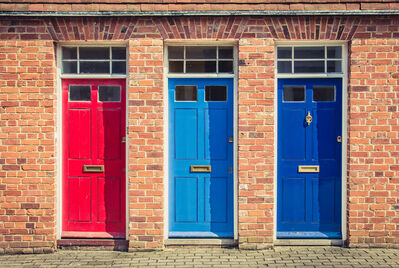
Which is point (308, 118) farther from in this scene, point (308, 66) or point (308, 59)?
point (308, 59)

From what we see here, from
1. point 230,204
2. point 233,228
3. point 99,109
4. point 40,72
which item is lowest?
point 233,228

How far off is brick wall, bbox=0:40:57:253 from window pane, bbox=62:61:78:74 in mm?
266

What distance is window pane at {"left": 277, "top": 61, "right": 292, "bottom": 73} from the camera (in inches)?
219

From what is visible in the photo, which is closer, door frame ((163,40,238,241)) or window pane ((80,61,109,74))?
door frame ((163,40,238,241))

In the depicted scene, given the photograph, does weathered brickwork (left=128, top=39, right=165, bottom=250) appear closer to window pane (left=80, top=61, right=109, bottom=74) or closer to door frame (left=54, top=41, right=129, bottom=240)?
door frame (left=54, top=41, right=129, bottom=240)

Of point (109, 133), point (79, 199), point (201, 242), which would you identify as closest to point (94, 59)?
point (109, 133)

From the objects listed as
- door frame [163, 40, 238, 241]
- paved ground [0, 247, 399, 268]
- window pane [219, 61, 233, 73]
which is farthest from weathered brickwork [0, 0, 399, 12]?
paved ground [0, 247, 399, 268]

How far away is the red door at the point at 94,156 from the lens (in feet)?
18.3

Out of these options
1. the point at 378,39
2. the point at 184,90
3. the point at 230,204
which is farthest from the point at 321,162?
the point at 184,90

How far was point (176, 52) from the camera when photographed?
18.3 ft

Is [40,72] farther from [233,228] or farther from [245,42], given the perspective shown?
[233,228]

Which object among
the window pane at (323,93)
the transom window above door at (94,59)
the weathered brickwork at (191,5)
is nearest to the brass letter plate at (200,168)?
the transom window above door at (94,59)

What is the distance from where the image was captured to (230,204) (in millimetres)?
5570

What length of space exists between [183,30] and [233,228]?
10.1 feet
